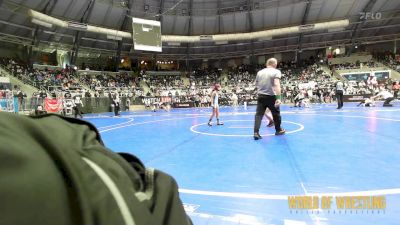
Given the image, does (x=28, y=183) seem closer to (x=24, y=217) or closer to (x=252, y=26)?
(x=24, y=217)

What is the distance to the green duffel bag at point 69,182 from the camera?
0.48m

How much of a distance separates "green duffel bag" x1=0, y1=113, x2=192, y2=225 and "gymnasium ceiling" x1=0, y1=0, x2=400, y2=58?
29133mm

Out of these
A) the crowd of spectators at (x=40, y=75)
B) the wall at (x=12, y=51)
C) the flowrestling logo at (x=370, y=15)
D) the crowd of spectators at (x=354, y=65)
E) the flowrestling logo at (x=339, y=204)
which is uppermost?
the flowrestling logo at (x=370, y=15)

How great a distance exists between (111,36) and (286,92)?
→ 1906 centimetres

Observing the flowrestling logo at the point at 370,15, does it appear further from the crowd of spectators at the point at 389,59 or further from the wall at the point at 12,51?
the wall at the point at 12,51

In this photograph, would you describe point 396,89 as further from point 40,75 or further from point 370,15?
point 40,75

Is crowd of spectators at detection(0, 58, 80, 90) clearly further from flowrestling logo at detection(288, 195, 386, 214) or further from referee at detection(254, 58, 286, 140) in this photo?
flowrestling logo at detection(288, 195, 386, 214)

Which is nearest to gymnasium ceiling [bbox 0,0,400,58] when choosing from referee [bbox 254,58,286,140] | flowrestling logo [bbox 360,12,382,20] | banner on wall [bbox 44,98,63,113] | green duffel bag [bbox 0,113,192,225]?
flowrestling logo [bbox 360,12,382,20]

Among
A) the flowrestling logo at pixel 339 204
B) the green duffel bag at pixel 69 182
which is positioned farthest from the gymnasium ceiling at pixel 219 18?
the green duffel bag at pixel 69 182

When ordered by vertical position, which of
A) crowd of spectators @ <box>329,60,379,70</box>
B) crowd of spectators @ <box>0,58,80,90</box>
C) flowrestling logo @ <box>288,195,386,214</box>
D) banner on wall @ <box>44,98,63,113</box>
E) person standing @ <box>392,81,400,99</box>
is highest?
crowd of spectators @ <box>329,60,379,70</box>

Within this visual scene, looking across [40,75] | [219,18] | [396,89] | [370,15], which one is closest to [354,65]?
[370,15]

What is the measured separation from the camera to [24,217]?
1.58 ft

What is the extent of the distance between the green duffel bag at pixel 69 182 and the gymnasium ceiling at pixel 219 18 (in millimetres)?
29133

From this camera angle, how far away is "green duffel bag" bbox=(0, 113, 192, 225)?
0.48 m
